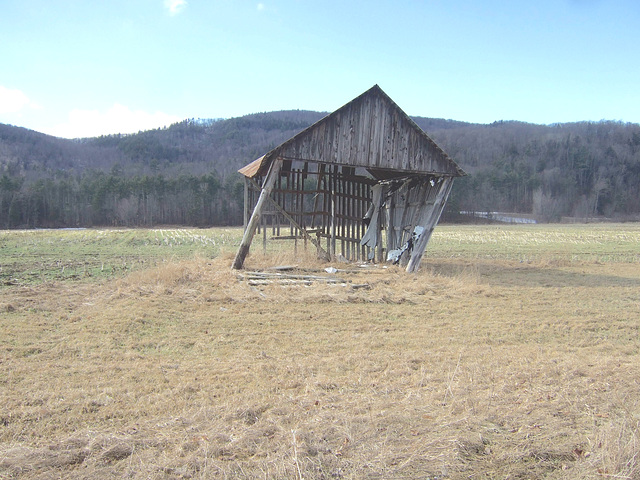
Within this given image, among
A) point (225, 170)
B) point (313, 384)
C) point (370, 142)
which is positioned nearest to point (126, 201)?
point (225, 170)

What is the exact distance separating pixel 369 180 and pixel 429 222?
397 cm

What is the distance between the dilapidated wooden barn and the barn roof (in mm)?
31

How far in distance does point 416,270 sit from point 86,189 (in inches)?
3032

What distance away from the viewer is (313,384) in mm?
5207

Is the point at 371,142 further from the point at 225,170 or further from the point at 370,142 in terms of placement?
the point at 225,170

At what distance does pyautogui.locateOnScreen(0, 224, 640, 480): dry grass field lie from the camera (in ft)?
11.4

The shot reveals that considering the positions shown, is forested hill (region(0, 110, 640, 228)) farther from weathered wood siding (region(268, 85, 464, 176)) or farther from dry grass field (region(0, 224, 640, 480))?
dry grass field (region(0, 224, 640, 480))

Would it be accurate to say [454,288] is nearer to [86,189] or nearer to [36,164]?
[86,189]

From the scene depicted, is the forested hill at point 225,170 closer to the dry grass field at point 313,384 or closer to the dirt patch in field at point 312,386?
the dry grass field at point 313,384

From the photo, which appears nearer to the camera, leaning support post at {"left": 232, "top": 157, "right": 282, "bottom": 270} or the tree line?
leaning support post at {"left": 232, "top": 157, "right": 282, "bottom": 270}

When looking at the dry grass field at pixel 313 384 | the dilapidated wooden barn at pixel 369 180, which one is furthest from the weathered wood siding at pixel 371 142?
the dry grass field at pixel 313 384

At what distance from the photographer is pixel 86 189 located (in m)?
78.0

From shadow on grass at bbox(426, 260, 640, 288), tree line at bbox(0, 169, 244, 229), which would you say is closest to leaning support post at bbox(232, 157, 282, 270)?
shadow on grass at bbox(426, 260, 640, 288)

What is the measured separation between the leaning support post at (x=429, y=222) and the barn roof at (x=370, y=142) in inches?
20.4
